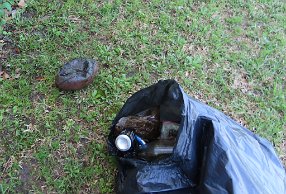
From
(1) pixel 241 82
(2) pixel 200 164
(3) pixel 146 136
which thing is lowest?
(3) pixel 146 136

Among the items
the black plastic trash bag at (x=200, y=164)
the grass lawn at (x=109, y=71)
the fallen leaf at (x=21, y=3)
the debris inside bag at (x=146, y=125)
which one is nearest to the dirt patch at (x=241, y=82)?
the grass lawn at (x=109, y=71)

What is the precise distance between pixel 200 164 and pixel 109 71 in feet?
4.05

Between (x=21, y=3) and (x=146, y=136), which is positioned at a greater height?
(x=21, y=3)

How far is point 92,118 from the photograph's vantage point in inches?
94.6

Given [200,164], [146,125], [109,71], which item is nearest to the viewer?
→ [200,164]

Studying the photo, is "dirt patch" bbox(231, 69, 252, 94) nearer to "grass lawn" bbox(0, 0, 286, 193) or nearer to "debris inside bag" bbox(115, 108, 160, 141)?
"grass lawn" bbox(0, 0, 286, 193)

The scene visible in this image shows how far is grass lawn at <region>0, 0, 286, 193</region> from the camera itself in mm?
2195

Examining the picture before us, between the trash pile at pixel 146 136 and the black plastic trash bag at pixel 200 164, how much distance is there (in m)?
0.07

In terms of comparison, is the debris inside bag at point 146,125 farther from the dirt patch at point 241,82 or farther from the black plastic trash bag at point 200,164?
the dirt patch at point 241,82

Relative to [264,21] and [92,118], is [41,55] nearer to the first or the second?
[92,118]

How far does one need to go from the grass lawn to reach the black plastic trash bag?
1.63ft

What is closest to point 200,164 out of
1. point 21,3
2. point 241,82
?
point 241,82

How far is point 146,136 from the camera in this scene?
6.65 feet

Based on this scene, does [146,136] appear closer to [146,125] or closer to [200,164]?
[146,125]
